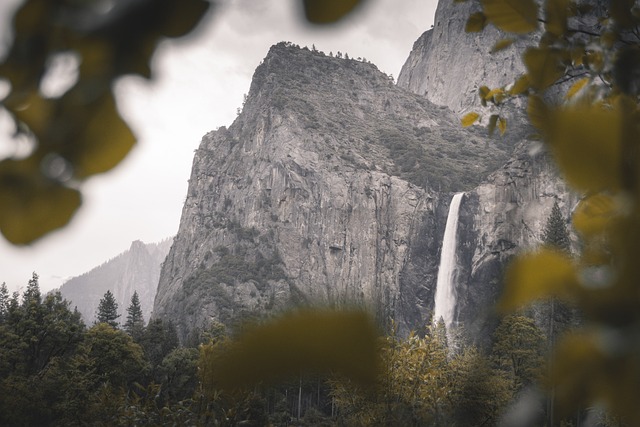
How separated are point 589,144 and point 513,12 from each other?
0.44 feet

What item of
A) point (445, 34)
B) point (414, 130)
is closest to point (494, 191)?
point (414, 130)

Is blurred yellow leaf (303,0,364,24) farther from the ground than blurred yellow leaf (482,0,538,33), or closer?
closer

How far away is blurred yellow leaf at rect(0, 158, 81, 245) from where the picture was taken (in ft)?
0.74

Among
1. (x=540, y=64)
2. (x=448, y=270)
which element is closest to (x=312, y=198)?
(x=448, y=270)

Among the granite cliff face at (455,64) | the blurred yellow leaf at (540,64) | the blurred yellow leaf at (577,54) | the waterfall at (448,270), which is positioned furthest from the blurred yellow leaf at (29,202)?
the granite cliff face at (455,64)

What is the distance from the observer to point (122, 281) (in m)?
93.1

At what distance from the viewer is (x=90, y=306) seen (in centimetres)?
9294

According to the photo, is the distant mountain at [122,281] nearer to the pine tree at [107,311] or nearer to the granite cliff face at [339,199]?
the granite cliff face at [339,199]

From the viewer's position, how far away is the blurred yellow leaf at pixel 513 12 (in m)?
0.28

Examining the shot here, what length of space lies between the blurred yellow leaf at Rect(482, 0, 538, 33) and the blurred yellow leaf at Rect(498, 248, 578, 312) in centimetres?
15

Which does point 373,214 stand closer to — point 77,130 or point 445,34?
point 445,34

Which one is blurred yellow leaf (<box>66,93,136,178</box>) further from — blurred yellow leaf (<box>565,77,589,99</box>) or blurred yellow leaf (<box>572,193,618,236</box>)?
blurred yellow leaf (<box>565,77,589,99</box>)

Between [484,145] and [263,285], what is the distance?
80.7 ft

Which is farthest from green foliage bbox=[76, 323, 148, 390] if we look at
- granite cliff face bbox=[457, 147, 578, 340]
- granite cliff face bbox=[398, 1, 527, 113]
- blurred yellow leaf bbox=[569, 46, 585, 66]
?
granite cliff face bbox=[398, 1, 527, 113]
